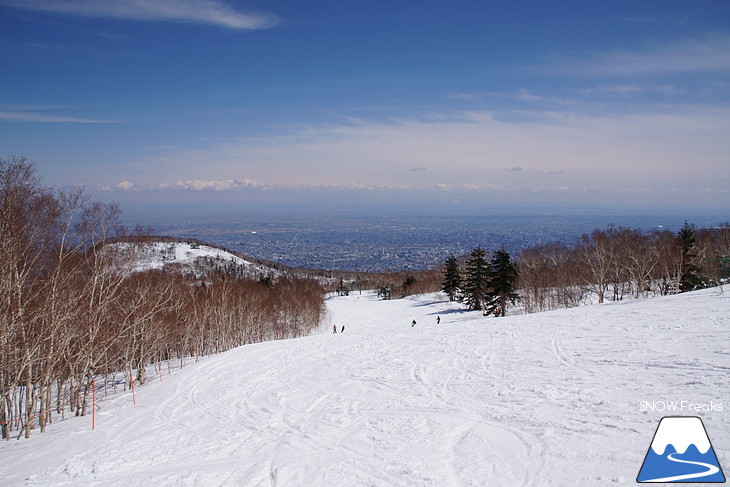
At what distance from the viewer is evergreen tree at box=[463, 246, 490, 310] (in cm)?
5235

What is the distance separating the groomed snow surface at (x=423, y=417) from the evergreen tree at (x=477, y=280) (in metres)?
30.7

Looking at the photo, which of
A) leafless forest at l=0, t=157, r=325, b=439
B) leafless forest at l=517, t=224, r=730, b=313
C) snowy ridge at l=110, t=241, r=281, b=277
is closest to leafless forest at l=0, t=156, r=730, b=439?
leafless forest at l=0, t=157, r=325, b=439

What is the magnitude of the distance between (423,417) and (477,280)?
44235 millimetres

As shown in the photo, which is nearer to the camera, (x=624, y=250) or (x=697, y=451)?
(x=697, y=451)

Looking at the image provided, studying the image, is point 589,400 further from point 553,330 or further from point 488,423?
point 553,330

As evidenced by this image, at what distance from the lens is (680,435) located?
8.36m

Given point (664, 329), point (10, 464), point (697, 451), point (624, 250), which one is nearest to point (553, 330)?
point (664, 329)

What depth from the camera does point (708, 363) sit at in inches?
499

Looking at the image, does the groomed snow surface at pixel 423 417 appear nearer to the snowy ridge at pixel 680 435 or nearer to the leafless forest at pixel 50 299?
the snowy ridge at pixel 680 435

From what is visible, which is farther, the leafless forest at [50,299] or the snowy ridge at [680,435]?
the leafless forest at [50,299]

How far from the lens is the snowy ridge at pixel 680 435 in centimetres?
773

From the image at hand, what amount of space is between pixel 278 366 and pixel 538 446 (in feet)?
50.2

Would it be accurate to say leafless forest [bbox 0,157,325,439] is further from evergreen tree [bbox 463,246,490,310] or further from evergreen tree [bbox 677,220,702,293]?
evergreen tree [bbox 677,220,702,293]

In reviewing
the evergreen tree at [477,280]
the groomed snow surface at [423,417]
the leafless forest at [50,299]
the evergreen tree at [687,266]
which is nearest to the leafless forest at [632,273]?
the evergreen tree at [687,266]
